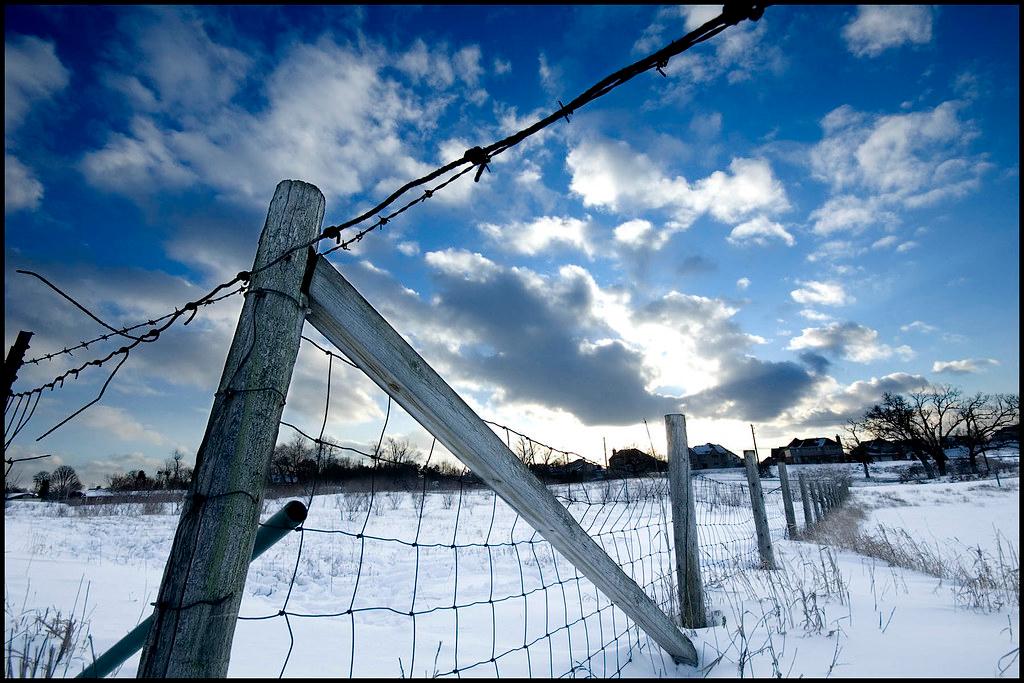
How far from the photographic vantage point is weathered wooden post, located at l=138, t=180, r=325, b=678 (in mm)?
1036

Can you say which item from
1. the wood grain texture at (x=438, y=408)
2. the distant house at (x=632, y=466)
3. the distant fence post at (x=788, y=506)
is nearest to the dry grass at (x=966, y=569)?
the distant fence post at (x=788, y=506)

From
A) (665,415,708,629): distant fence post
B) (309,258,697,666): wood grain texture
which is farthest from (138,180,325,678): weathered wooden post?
(665,415,708,629): distant fence post

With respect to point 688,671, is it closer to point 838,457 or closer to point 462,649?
point 462,649

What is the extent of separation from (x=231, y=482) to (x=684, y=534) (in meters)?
3.35

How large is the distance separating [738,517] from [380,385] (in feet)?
54.3

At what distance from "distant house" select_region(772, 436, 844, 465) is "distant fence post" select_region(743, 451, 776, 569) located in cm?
8136

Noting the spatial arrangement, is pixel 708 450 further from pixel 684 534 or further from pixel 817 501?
pixel 684 534

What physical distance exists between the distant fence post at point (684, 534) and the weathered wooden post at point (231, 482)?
3.19 m

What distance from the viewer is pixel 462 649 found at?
3.65 m

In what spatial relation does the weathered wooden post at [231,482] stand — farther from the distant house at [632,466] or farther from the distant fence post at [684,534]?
the distant fence post at [684,534]

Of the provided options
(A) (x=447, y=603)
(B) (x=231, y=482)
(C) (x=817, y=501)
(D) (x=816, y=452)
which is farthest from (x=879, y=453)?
(B) (x=231, y=482)

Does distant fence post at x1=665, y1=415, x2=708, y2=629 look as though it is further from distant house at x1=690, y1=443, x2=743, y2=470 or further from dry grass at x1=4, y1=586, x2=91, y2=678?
distant house at x1=690, y1=443, x2=743, y2=470

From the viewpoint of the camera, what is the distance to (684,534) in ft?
12.0

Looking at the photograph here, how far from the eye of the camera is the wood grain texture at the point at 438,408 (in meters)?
1.42
